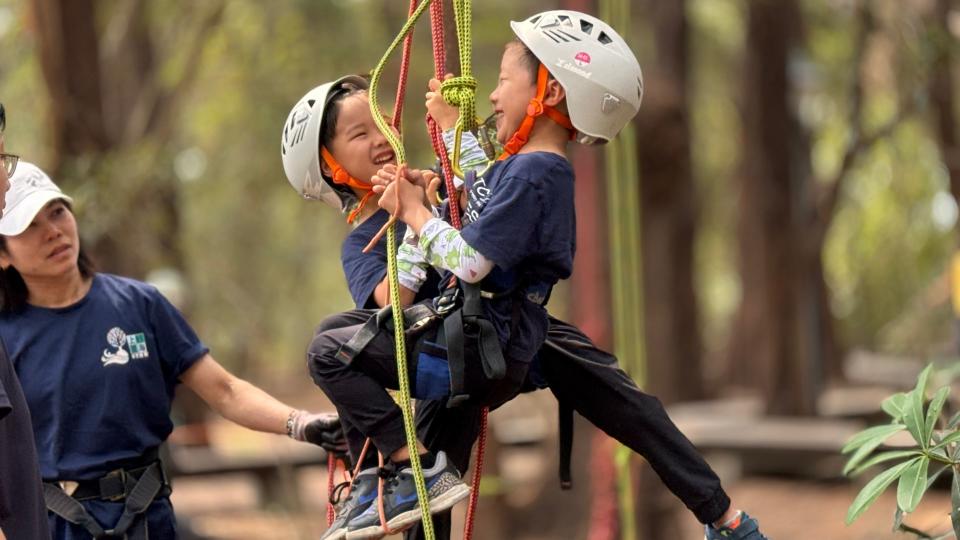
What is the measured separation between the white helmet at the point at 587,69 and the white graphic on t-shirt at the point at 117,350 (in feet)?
5.57

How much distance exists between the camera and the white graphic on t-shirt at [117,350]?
449 centimetres

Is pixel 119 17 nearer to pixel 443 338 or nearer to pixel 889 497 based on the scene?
pixel 889 497

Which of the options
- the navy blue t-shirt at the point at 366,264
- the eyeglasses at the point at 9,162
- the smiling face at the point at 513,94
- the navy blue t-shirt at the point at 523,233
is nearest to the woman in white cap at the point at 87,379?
the eyeglasses at the point at 9,162

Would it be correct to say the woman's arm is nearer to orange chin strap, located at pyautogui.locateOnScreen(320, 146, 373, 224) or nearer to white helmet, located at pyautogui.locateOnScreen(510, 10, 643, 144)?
orange chin strap, located at pyautogui.locateOnScreen(320, 146, 373, 224)

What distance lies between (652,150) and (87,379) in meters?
7.73

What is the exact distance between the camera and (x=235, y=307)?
70.6ft

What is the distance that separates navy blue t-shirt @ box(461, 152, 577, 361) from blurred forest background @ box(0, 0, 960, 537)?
1.37m

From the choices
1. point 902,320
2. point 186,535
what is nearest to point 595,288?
point 186,535

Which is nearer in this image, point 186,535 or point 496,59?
point 186,535

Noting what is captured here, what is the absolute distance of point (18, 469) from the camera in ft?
11.5

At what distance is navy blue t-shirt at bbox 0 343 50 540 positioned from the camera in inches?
136

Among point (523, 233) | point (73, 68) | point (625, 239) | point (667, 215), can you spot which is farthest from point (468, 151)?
point (667, 215)

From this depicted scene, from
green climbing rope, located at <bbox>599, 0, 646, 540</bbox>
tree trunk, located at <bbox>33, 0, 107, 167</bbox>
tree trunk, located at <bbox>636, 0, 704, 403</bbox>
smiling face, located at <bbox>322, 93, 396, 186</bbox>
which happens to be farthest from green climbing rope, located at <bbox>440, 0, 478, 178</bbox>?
tree trunk, located at <bbox>33, 0, 107, 167</bbox>

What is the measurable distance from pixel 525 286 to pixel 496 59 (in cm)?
1812
